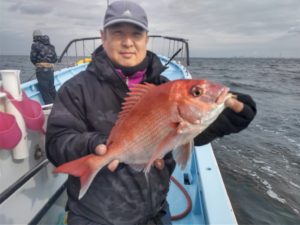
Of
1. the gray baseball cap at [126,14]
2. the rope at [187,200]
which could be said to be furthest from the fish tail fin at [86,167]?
the rope at [187,200]

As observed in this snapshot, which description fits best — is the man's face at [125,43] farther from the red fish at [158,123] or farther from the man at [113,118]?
the red fish at [158,123]

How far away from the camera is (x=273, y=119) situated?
11.8 meters

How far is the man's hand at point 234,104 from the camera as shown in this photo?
1897mm

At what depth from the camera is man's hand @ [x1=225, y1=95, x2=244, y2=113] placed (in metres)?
1.90

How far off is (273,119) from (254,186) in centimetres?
592

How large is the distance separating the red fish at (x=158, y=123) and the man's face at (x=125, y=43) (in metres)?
0.54

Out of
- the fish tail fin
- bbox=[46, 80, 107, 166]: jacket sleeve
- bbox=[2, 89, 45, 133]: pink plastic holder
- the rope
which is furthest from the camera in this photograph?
the rope

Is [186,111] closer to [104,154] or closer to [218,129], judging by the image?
[104,154]

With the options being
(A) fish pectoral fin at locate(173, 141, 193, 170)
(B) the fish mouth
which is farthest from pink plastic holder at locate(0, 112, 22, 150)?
(B) the fish mouth

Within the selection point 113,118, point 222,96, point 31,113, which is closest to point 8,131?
point 31,113

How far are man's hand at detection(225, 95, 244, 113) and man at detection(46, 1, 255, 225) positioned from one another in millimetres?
11

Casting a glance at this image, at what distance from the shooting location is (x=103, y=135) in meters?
2.13

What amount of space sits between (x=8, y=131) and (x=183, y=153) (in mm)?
1177

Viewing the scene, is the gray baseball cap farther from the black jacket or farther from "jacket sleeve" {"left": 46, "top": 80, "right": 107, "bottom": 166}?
"jacket sleeve" {"left": 46, "top": 80, "right": 107, "bottom": 166}
